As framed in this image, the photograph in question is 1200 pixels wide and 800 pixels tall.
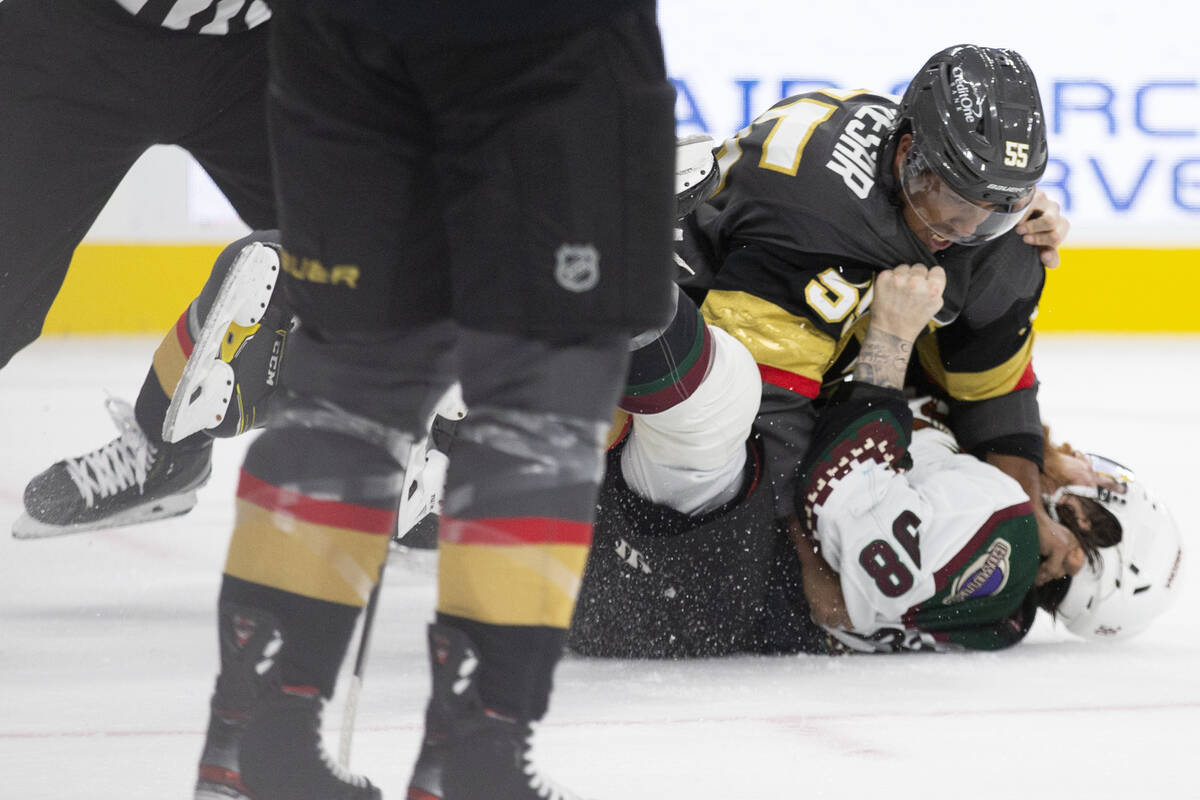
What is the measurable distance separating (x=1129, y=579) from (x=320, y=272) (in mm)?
1226

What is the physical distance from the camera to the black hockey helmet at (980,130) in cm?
183

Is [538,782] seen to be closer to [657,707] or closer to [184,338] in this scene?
[657,707]

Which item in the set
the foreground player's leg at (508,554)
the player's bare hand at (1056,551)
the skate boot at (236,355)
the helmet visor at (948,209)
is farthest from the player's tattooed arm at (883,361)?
the foreground player's leg at (508,554)

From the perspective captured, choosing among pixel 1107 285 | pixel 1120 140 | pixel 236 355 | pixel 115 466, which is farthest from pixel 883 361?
pixel 1107 285

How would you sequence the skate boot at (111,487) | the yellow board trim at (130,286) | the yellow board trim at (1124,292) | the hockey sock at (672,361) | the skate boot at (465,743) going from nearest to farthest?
the skate boot at (465,743), the hockey sock at (672,361), the skate boot at (111,487), the yellow board trim at (130,286), the yellow board trim at (1124,292)

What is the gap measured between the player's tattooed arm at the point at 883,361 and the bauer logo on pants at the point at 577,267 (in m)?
0.94

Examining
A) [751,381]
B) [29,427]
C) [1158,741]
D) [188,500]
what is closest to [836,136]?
[751,381]

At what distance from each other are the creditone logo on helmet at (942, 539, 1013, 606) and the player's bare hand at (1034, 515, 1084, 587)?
86mm

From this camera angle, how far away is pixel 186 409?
6.08 ft

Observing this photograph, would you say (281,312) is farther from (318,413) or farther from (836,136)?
(318,413)

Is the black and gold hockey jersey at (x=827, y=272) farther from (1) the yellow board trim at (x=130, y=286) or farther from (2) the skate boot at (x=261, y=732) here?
(1) the yellow board trim at (x=130, y=286)

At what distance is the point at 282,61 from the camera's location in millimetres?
1022

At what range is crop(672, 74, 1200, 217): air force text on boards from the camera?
18.1 ft

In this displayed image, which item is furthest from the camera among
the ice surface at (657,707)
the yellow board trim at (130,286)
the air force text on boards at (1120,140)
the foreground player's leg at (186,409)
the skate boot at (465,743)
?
the air force text on boards at (1120,140)
